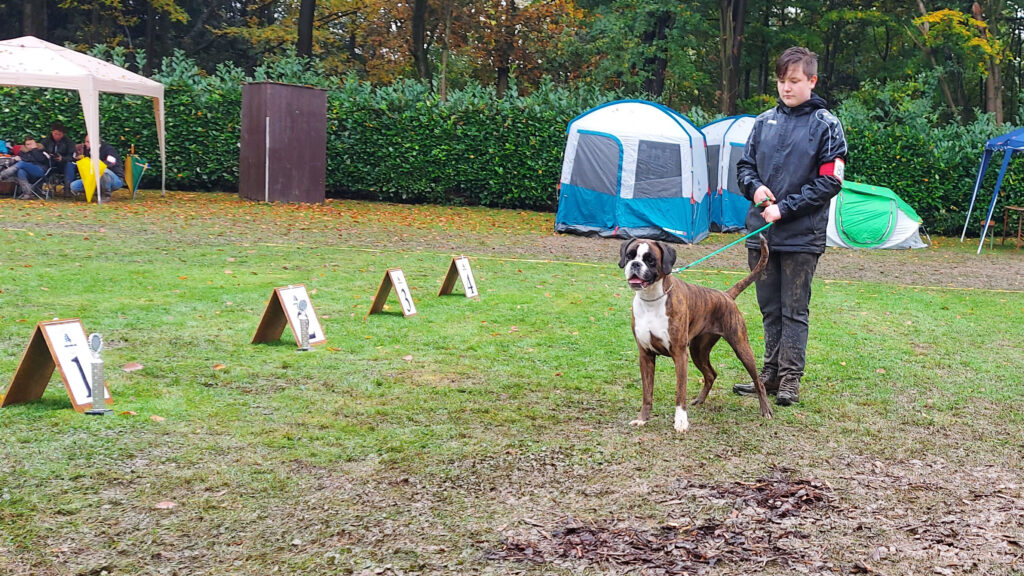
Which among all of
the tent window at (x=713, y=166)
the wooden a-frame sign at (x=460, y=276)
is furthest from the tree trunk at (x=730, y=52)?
the wooden a-frame sign at (x=460, y=276)

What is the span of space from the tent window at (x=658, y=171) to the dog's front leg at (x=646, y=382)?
1128cm

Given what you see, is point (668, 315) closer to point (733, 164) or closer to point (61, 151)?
point (733, 164)

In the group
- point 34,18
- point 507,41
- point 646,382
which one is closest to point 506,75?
point 507,41

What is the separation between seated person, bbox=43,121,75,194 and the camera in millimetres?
17078

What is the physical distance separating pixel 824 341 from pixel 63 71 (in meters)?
13.8

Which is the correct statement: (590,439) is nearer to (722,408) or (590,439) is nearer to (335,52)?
(722,408)

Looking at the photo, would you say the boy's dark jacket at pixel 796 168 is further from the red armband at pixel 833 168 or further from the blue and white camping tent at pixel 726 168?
the blue and white camping tent at pixel 726 168

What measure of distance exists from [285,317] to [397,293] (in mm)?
1222

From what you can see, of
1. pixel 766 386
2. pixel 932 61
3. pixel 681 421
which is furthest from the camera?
pixel 932 61

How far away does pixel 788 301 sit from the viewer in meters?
5.20

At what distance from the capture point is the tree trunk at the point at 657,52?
27781 mm

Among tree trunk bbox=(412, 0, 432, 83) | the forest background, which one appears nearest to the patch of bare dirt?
the forest background

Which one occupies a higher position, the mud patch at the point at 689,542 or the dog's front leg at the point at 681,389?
the dog's front leg at the point at 681,389

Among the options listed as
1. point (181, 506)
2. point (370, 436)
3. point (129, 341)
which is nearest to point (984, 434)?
point (370, 436)
